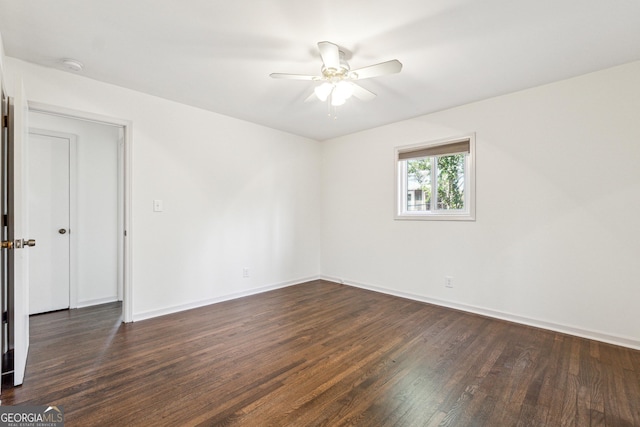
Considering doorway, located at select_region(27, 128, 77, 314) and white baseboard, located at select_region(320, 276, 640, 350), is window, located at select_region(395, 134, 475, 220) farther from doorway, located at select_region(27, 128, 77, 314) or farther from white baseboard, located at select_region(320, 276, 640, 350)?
doorway, located at select_region(27, 128, 77, 314)

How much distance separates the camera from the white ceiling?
182cm

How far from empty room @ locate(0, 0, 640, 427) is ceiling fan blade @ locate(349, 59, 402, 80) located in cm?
2

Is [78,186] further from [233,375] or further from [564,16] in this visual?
[564,16]

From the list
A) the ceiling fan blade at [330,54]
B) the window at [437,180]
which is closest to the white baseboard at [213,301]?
the window at [437,180]

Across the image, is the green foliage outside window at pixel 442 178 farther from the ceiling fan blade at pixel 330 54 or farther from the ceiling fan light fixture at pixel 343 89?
the ceiling fan blade at pixel 330 54

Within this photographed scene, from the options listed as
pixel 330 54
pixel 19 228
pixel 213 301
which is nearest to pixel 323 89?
pixel 330 54

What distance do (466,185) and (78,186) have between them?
4.78 meters

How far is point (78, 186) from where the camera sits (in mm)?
3553

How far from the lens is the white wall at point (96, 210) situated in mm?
3572

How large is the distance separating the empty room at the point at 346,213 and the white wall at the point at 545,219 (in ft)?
0.06

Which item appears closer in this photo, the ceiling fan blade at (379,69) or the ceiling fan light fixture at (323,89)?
the ceiling fan blade at (379,69)

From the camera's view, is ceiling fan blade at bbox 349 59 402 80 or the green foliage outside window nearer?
ceiling fan blade at bbox 349 59 402 80

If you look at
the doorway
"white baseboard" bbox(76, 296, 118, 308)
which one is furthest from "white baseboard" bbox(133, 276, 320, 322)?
the doorway

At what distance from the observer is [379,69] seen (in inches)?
82.4
